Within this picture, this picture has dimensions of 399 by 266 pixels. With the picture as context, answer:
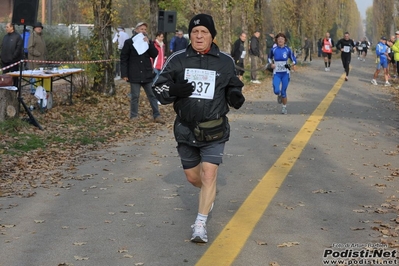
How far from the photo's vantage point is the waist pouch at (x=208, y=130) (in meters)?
6.48

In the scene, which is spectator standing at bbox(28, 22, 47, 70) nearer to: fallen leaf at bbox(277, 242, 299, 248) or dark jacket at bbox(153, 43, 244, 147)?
dark jacket at bbox(153, 43, 244, 147)

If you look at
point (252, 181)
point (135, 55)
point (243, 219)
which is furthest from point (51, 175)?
point (135, 55)

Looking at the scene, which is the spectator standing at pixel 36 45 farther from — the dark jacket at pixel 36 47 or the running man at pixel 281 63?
the running man at pixel 281 63

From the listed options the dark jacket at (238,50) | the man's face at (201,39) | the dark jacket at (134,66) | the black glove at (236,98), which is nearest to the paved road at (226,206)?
the black glove at (236,98)

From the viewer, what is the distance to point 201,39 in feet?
21.3

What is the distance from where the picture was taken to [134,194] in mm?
8484

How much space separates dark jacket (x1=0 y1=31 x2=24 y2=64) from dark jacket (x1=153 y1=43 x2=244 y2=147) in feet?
37.5

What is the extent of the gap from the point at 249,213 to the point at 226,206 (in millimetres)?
421

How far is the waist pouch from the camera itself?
6.48 meters

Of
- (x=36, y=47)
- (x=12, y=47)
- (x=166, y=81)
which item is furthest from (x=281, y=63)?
(x=166, y=81)

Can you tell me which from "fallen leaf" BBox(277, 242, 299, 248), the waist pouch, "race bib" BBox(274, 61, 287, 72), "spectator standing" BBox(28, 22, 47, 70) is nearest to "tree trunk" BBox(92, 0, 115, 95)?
"spectator standing" BBox(28, 22, 47, 70)

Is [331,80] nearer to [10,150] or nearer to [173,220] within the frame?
[10,150]

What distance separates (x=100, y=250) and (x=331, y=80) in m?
26.3

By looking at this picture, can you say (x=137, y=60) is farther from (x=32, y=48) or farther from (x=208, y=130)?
(x=208, y=130)
